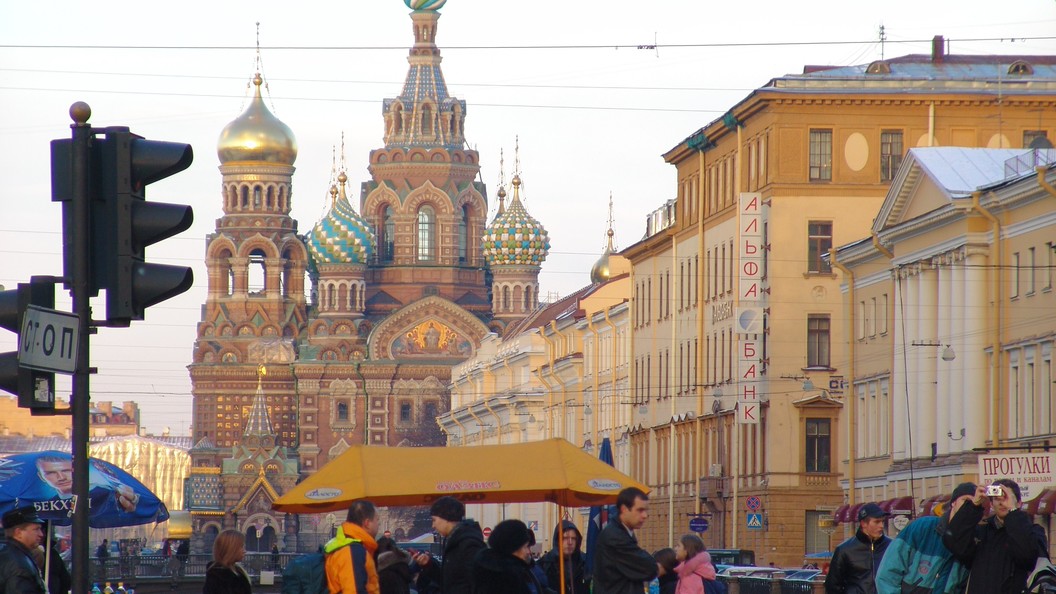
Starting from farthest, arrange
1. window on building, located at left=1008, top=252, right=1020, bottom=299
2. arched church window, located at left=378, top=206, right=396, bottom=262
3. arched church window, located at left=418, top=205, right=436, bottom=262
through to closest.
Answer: arched church window, located at left=378, top=206, right=396, bottom=262 < arched church window, located at left=418, top=205, right=436, bottom=262 < window on building, located at left=1008, top=252, right=1020, bottom=299

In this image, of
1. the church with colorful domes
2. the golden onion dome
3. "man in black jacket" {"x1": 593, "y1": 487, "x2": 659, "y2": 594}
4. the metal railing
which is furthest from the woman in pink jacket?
the church with colorful domes

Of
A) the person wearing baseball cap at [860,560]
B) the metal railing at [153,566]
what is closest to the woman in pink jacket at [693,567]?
the person wearing baseball cap at [860,560]

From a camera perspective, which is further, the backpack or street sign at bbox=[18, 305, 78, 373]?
the backpack

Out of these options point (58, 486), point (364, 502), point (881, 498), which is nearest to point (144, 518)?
point (58, 486)

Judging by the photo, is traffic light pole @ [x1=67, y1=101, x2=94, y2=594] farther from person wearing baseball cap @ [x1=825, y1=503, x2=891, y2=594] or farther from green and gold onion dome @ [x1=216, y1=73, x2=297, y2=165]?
green and gold onion dome @ [x1=216, y1=73, x2=297, y2=165]

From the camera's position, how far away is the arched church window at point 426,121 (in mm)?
126938

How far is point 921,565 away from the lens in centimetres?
1229

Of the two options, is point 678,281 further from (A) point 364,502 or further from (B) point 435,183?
(B) point 435,183

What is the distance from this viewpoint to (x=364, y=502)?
40.0ft

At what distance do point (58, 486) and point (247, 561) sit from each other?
37407mm

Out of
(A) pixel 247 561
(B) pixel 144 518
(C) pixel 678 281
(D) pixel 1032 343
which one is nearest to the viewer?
(B) pixel 144 518

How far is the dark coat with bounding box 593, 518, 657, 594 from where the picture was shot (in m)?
12.0

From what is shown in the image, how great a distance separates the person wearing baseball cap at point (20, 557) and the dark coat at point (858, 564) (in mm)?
5034

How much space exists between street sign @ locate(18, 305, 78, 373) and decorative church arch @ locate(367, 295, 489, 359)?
11418 cm
